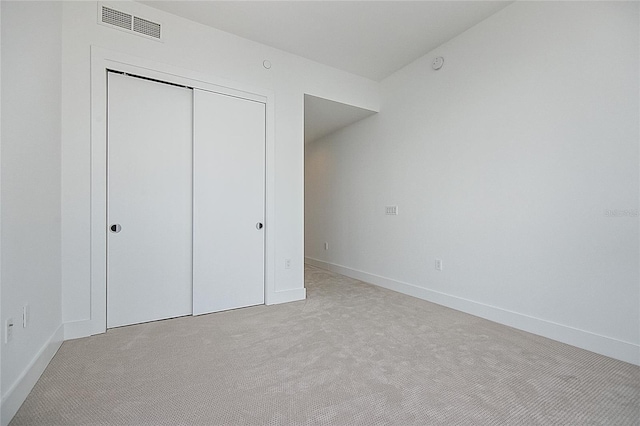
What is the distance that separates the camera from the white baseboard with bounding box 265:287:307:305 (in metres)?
3.14

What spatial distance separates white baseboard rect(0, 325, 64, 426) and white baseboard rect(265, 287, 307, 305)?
1700 millimetres

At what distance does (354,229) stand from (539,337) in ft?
8.58

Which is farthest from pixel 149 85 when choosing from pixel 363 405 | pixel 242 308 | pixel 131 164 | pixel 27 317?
pixel 363 405

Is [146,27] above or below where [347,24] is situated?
below

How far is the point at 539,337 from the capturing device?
2.31 metres

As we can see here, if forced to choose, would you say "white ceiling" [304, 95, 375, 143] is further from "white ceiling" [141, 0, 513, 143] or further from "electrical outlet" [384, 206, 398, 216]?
"electrical outlet" [384, 206, 398, 216]

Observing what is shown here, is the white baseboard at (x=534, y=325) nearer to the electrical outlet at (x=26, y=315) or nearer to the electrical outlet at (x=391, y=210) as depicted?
the electrical outlet at (x=391, y=210)

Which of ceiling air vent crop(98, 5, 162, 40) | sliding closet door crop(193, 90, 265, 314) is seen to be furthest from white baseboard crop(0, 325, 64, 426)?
ceiling air vent crop(98, 5, 162, 40)

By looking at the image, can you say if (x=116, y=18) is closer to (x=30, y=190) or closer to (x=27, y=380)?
(x=30, y=190)

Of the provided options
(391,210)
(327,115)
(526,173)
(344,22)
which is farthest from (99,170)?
(526,173)

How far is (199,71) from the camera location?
9.14 feet

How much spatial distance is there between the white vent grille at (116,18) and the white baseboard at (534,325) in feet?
12.4

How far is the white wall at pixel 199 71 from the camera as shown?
224cm

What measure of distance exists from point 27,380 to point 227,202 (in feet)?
5.98
